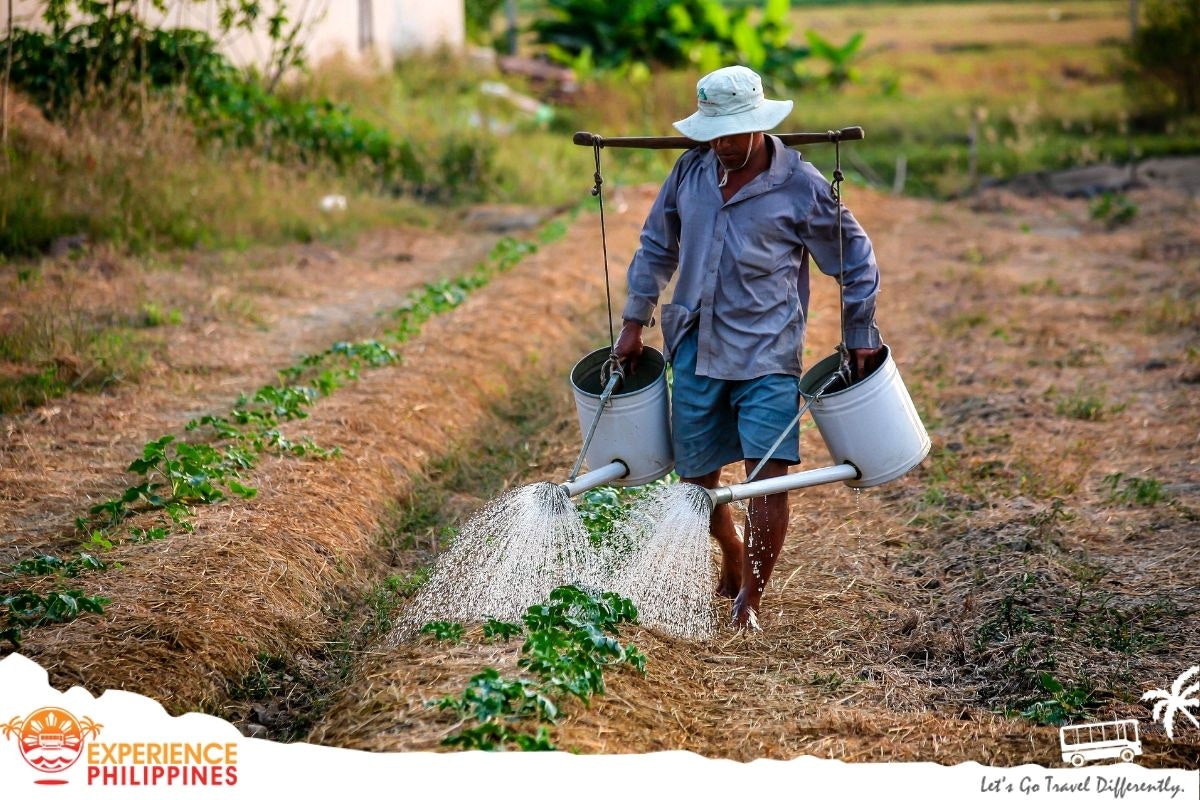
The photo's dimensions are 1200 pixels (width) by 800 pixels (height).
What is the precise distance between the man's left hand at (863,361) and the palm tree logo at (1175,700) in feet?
3.77

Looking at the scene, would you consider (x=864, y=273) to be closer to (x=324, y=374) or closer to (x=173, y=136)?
(x=324, y=374)

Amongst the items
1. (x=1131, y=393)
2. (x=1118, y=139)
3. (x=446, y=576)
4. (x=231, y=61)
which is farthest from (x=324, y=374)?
(x=1118, y=139)

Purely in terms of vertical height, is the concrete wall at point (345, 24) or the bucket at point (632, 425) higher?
the concrete wall at point (345, 24)

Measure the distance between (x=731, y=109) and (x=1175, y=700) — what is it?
1949 millimetres

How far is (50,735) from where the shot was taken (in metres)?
3.25

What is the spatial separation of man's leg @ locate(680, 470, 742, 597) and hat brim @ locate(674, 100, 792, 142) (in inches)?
39.9

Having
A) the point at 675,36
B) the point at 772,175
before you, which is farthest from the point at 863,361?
the point at 675,36

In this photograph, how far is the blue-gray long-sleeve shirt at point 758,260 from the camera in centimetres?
388

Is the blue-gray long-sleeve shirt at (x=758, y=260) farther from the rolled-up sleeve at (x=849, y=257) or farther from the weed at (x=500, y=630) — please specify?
the weed at (x=500, y=630)

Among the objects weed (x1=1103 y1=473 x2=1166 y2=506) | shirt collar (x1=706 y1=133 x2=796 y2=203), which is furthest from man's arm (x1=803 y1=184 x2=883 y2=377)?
weed (x1=1103 y1=473 x2=1166 y2=506)

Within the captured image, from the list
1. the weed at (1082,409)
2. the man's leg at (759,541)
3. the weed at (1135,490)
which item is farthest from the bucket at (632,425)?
the weed at (1082,409)

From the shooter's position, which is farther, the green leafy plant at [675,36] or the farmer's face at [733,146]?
the green leafy plant at [675,36]

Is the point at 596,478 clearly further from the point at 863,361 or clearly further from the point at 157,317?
the point at 157,317

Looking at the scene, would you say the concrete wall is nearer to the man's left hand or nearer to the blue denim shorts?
the blue denim shorts
